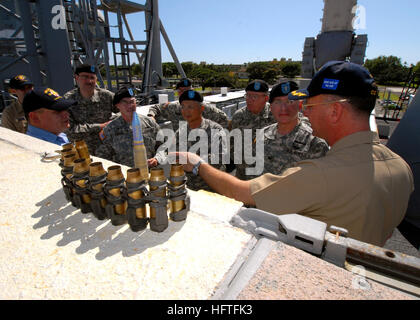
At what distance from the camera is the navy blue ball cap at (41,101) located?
224 centimetres

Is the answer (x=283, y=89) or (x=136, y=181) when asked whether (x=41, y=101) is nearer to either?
(x=136, y=181)

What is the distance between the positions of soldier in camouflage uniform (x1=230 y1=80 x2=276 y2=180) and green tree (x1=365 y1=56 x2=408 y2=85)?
233ft

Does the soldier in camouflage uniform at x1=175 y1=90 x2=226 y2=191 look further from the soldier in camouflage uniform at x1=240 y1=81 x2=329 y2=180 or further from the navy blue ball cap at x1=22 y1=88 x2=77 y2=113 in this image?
the navy blue ball cap at x1=22 y1=88 x2=77 y2=113

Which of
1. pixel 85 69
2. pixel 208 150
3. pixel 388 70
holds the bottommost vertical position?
pixel 208 150

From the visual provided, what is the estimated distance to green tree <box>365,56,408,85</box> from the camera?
196ft

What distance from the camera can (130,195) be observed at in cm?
109

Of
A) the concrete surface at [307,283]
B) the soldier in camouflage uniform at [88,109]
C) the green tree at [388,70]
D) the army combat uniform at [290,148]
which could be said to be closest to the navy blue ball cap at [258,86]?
the army combat uniform at [290,148]

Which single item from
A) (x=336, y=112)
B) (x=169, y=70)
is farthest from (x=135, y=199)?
(x=169, y=70)

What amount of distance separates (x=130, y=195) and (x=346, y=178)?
3.68ft

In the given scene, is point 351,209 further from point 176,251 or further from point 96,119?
point 96,119

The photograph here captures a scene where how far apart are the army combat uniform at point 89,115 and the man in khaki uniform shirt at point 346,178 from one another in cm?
333

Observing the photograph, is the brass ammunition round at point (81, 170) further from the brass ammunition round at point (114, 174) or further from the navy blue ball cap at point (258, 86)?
the navy blue ball cap at point (258, 86)

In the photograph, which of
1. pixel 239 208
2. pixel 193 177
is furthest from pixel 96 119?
pixel 239 208

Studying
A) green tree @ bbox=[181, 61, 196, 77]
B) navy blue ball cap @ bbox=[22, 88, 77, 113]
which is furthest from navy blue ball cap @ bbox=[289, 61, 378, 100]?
green tree @ bbox=[181, 61, 196, 77]
